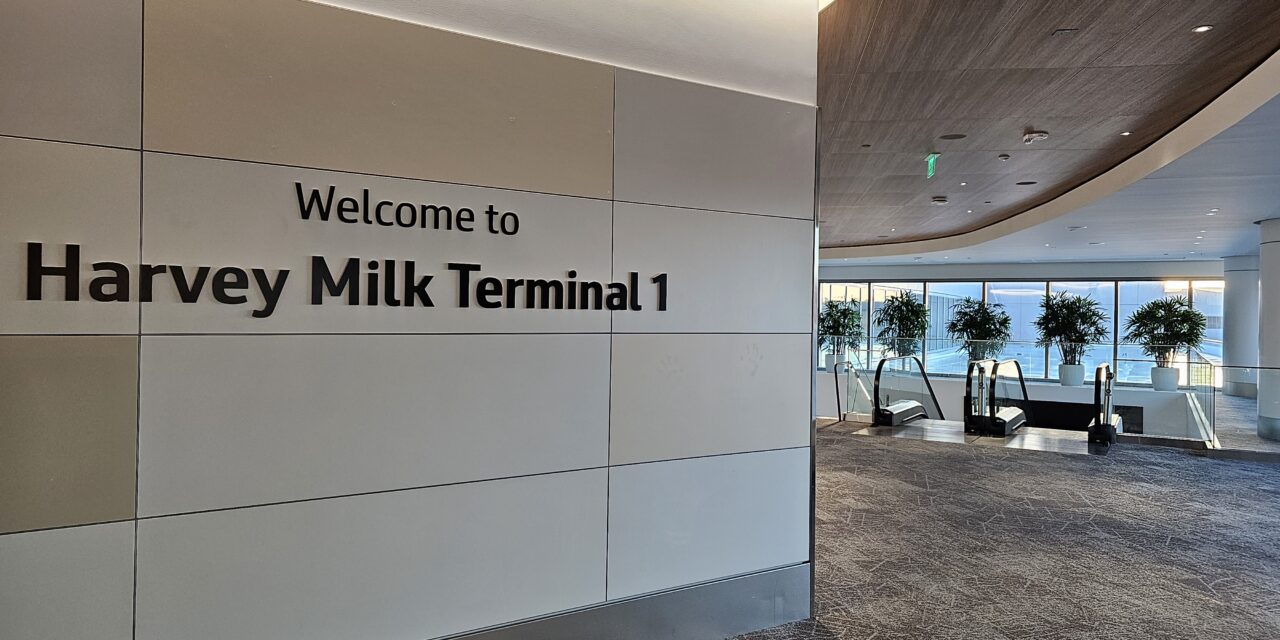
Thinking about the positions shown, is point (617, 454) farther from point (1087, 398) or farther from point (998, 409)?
point (1087, 398)

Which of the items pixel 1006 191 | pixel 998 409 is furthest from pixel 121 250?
pixel 1006 191

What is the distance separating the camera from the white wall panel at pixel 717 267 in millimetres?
3551

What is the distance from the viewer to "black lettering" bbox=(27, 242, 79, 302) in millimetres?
2434

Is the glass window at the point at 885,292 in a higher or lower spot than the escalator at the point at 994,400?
higher

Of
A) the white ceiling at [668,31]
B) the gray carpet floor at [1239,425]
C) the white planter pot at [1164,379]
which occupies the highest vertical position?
the white ceiling at [668,31]

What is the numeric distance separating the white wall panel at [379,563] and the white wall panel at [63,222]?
0.74 m

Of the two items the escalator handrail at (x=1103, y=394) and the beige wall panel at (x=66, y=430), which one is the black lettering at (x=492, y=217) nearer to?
the beige wall panel at (x=66, y=430)

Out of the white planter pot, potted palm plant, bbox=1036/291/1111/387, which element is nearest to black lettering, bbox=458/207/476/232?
the white planter pot

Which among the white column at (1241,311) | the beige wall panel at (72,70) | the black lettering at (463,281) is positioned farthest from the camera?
the white column at (1241,311)

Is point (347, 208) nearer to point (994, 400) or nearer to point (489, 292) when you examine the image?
point (489, 292)

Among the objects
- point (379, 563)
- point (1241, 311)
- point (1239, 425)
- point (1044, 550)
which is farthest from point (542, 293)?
point (1241, 311)

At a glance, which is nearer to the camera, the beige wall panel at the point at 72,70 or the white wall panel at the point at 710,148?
the beige wall panel at the point at 72,70

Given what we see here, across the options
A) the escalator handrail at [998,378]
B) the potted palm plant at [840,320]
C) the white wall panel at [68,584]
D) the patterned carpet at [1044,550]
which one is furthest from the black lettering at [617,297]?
the potted palm plant at [840,320]

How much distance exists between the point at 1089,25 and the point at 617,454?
3839 millimetres
